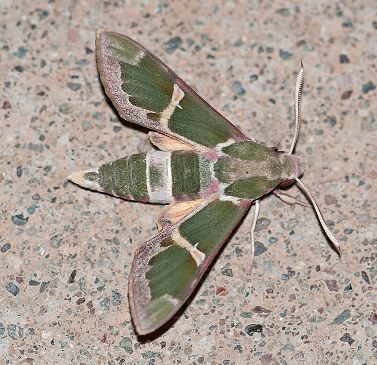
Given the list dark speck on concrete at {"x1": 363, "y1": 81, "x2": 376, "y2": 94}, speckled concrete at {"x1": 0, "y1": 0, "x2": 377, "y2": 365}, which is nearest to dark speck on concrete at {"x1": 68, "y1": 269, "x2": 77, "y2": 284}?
speckled concrete at {"x1": 0, "y1": 0, "x2": 377, "y2": 365}

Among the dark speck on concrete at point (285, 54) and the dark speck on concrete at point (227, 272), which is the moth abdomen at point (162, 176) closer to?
the dark speck on concrete at point (227, 272)

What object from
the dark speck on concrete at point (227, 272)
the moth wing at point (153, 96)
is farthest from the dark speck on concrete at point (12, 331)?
the moth wing at point (153, 96)

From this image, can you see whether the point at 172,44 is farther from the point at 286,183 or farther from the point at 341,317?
the point at 341,317

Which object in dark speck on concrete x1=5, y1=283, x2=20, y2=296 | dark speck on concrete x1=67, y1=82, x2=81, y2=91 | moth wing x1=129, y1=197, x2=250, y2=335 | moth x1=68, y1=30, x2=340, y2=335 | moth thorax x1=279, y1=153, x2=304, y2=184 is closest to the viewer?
Result: moth wing x1=129, y1=197, x2=250, y2=335

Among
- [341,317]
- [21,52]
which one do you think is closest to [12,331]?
[21,52]

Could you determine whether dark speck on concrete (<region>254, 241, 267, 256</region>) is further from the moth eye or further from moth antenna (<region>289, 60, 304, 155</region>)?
moth antenna (<region>289, 60, 304, 155</region>)
